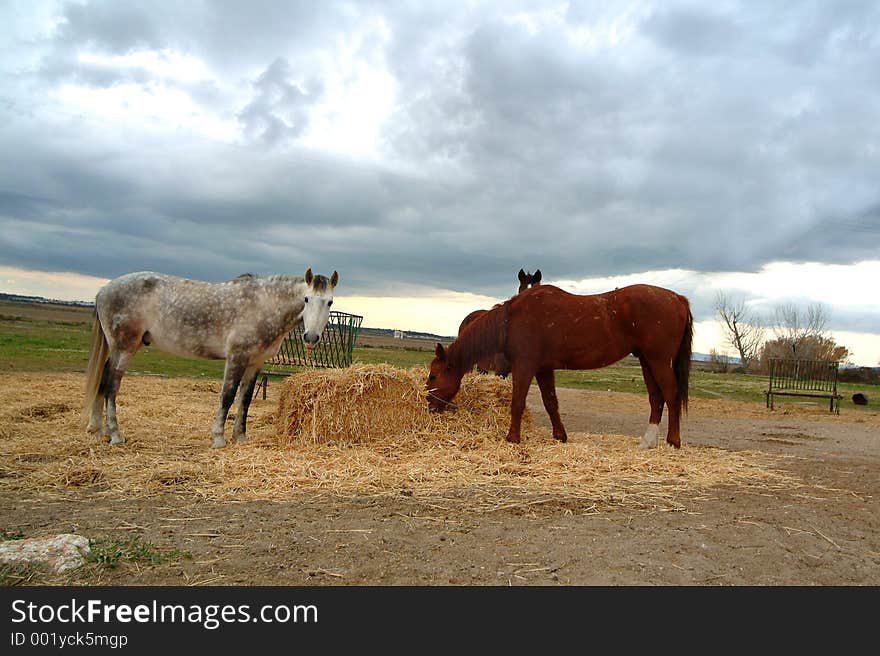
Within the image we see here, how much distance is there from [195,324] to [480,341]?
11.2ft

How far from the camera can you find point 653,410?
741 cm

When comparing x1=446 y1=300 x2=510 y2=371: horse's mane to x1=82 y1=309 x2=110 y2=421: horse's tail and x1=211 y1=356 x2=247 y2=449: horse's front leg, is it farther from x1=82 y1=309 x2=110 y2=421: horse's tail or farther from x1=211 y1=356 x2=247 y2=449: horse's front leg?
x1=82 y1=309 x2=110 y2=421: horse's tail

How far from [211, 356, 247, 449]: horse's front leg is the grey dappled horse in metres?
0.01

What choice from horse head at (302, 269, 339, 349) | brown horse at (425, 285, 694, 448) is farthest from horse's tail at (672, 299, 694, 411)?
horse head at (302, 269, 339, 349)

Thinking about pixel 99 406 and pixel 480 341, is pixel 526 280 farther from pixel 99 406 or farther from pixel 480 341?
pixel 99 406

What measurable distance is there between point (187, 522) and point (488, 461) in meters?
2.96

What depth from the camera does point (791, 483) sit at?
5707 millimetres

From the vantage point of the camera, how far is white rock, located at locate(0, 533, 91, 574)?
9.33 ft

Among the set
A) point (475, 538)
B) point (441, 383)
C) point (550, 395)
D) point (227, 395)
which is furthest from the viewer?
point (550, 395)

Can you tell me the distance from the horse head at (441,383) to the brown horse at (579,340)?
0.01 m

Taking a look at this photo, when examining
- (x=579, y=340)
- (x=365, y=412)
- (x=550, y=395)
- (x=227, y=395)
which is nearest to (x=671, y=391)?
(x=579, y=340)
